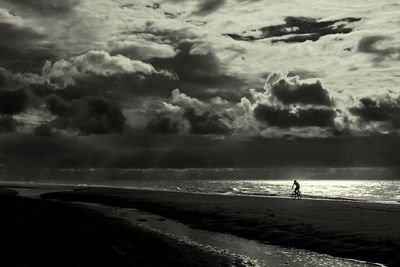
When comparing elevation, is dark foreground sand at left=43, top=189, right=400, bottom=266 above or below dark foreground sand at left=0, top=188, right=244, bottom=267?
above

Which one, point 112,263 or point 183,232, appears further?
point 183,232

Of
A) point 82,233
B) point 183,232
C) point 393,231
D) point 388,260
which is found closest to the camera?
point 388,260

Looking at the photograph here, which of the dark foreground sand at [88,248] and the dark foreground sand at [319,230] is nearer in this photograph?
the dark foreground sand at [88,248]

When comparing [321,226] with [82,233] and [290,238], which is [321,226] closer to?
[290,238]

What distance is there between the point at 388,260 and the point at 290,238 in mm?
8386

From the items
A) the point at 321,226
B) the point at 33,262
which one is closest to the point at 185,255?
the point at 33,262

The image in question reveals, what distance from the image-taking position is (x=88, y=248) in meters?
25.0

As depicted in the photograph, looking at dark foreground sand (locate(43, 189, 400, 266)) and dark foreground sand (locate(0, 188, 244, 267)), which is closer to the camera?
dark foreground sand (locate(0, 188, 244, 267))

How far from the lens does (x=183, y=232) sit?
121 ft

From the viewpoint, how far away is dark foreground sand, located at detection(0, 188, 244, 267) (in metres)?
21.4

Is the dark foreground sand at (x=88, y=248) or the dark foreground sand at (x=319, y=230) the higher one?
the dark foreground sand at (x=319, y=230)

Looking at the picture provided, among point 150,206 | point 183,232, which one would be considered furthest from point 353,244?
point 150,206

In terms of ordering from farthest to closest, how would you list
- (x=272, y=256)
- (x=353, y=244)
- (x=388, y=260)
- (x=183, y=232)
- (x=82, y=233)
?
(x=183, y=232), (x=82, y=233), (x=353, y=244), (x=272, y=256), (x=388, y=260)

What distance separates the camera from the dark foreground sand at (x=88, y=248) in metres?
21.4
